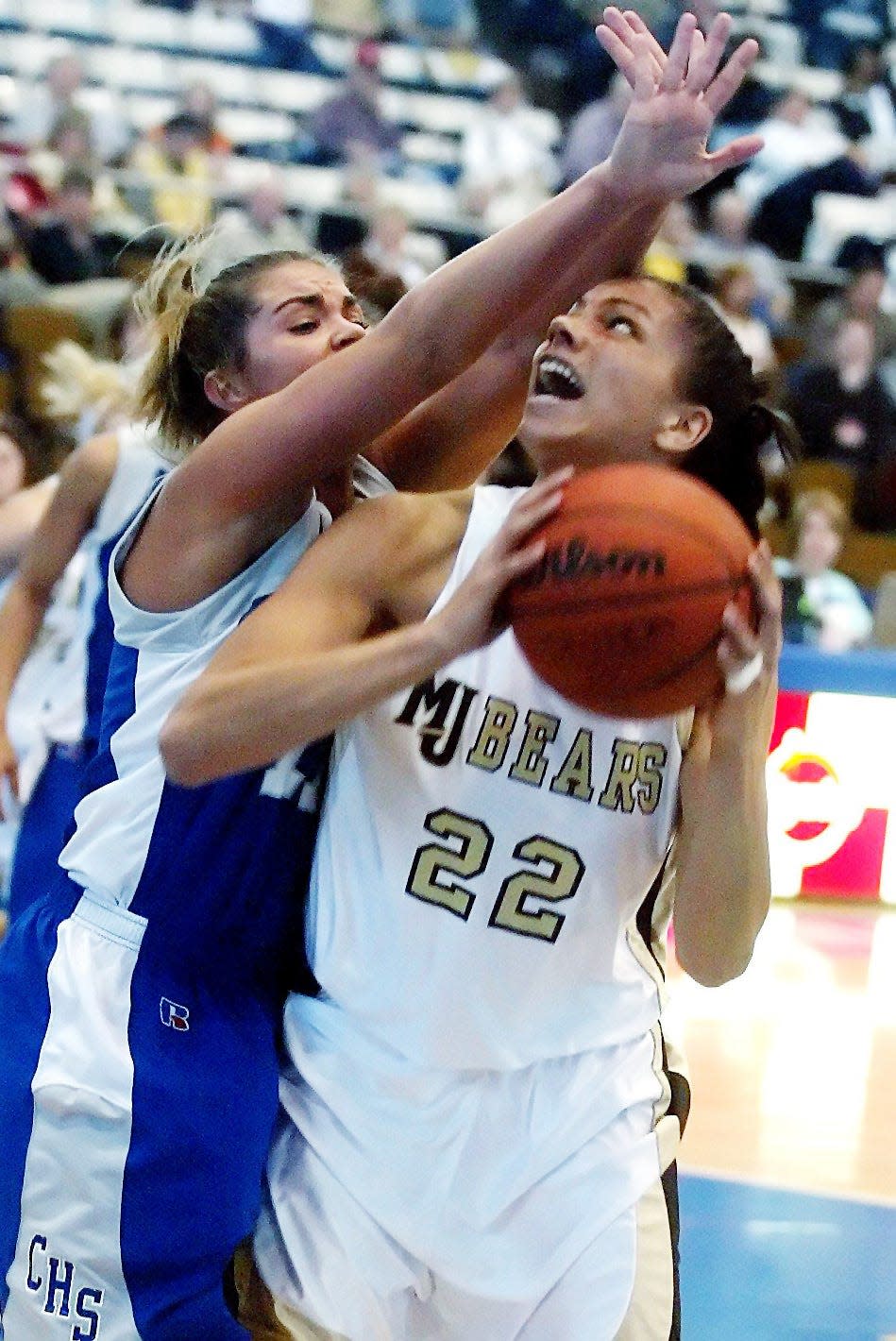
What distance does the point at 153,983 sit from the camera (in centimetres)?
233

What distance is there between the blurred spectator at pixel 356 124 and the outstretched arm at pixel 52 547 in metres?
8.05

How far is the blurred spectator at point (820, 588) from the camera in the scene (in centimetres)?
797

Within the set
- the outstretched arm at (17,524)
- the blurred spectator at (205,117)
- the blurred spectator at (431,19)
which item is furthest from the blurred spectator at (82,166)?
the outstretched arm at (17,524)

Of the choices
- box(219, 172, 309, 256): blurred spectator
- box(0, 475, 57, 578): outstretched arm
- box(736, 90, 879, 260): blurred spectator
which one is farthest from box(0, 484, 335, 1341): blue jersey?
box(736, 90, 879, 260): blurred spectator

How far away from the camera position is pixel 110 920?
241 centimetres

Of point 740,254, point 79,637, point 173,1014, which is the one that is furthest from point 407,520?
point 740,254

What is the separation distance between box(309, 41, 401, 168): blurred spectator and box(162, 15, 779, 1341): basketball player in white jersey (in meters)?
9.84

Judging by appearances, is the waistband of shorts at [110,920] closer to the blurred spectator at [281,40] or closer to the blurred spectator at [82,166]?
the blurred spectator at [82,166]

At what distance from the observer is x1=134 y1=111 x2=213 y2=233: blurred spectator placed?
1020 centimetres

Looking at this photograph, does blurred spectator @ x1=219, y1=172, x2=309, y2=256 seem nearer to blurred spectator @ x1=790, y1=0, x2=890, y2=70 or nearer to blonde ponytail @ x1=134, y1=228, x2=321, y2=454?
blurred spectator @ x1=790, y1=0, x2=890, y2=70

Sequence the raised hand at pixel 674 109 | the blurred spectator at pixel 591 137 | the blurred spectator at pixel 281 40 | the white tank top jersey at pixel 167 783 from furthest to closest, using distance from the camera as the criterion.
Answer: the blurred spectator at pixel 281 40 < the blurred spectator at pixel 591 137 < the white tank top jersey at pixel 167 783 < the raised hand at pixel 674 109

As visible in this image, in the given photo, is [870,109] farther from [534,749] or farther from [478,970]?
[478,970]

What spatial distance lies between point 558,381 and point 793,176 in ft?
33.3

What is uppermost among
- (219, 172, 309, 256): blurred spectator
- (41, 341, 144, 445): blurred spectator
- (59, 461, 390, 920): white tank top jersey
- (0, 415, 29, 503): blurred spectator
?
(59, 461, 390, 920): white tank top jersey
